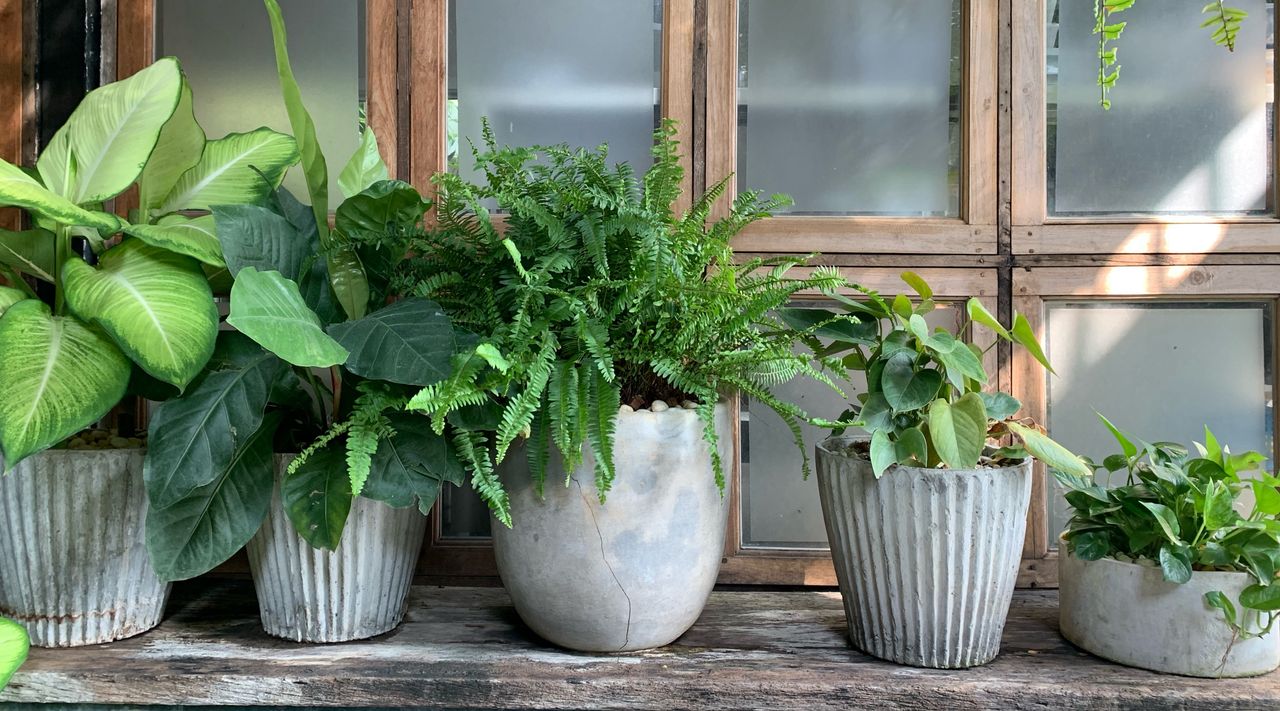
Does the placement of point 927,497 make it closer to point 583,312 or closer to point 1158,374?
point 583,312

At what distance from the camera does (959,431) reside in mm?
914

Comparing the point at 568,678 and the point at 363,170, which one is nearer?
the point at 568,678

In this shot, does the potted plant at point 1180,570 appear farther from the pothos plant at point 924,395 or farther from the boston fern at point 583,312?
the boston fern at point 583,312

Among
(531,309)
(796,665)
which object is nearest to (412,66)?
(531,309)

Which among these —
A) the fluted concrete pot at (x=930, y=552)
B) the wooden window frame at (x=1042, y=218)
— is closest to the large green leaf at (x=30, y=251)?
the fluted concrete pot at (x=930, y=552)

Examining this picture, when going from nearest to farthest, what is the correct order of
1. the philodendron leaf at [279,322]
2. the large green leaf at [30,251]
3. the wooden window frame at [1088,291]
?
1. the philodendron leaf at [279,322]
2. the large green leaf at [30,251]
3. the wooden window frame at [1088,291]

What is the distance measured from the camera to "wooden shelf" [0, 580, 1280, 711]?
90cm

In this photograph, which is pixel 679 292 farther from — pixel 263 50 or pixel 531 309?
pixel 263 50

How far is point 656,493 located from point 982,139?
2.51 feet

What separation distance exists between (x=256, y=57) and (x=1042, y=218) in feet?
4.12

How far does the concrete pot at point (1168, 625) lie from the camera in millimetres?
914

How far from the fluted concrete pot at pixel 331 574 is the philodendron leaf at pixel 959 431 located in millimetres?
658

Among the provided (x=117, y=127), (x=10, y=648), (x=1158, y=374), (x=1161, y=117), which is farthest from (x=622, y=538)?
(x=1161, y=117)

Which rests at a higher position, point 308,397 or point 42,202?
point 42,202
